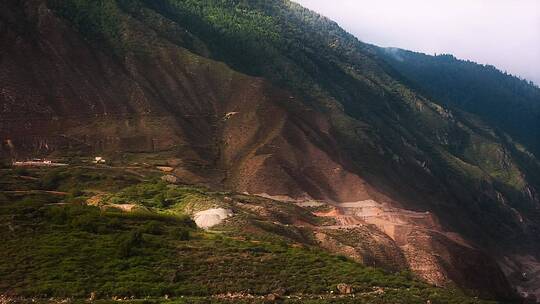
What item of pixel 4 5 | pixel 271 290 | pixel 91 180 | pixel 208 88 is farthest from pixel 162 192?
pixel 4 5

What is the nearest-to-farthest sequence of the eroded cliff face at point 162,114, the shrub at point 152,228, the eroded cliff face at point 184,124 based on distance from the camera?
the shrub at point 152,228 < the eroded cliff face at point 184,124 < the eroded cliff face at point 162,114

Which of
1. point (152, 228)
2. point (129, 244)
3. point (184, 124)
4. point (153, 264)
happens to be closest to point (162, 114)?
point (184, 124)

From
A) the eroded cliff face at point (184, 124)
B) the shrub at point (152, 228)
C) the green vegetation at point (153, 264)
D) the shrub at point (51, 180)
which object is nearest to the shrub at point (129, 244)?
the green vegetation at point (153, 264)

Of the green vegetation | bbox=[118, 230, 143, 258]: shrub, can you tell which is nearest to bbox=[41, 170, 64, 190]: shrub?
the green vegetation

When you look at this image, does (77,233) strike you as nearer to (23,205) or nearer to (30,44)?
(23,205)

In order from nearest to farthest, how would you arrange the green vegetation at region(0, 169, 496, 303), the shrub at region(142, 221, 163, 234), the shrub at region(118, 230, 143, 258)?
1. the green vegetation at region(0, 169, 496, 303)
2. the shrub at region(118, 230, 143, 258)
3. the shrub at region(142, 221, 163, 234)

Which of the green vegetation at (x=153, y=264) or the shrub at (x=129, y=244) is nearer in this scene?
the green vegetation at (x=153, y=264)

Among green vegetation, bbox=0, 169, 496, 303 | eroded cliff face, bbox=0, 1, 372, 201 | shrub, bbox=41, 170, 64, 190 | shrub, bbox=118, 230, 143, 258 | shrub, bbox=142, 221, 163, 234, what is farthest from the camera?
eroded cliff face, bbox=0, 1, 372, 201

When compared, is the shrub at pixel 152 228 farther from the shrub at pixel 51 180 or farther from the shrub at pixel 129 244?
the shrub at pixel 51 180

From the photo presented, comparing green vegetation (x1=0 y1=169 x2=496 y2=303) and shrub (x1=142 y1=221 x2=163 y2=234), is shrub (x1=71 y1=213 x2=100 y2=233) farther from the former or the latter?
shrub (x1=142 y1=221 x2=163 y2=234)

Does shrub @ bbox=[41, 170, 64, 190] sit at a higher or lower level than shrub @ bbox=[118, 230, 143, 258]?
lower
